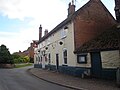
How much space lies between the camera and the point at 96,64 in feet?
71.4

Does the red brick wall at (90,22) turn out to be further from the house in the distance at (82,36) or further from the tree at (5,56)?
the tree at (5,56)

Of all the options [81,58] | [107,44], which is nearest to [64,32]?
[81,58]

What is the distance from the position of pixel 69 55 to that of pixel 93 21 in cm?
462

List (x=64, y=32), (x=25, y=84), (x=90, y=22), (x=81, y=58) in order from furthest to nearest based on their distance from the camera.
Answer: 1. (x=64, y=32)
2. (x=90, y=22)
3. (x=81, y=58)
4. (x=25, y=84)

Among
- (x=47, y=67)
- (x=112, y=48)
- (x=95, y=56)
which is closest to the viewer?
(x=112, y=48)

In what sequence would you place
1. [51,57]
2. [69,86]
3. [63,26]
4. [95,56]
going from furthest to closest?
[51,57]
[63,26]
[95,56]
[69,86]

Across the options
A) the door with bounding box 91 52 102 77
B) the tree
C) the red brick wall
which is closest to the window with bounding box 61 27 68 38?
the red brick wall

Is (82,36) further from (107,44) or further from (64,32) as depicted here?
(107,44)

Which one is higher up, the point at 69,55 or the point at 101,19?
the point at 101,19

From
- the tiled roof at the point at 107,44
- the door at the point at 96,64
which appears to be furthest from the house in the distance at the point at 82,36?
the tiled roof at the point at 107,44

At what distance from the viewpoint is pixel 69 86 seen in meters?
16.3

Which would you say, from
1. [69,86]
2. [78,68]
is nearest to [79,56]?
[78,68]

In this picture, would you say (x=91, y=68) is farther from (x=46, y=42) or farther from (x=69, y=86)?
(x=46, y=42)

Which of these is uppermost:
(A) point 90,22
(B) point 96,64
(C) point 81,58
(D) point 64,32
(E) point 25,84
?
(A) point 90,22
